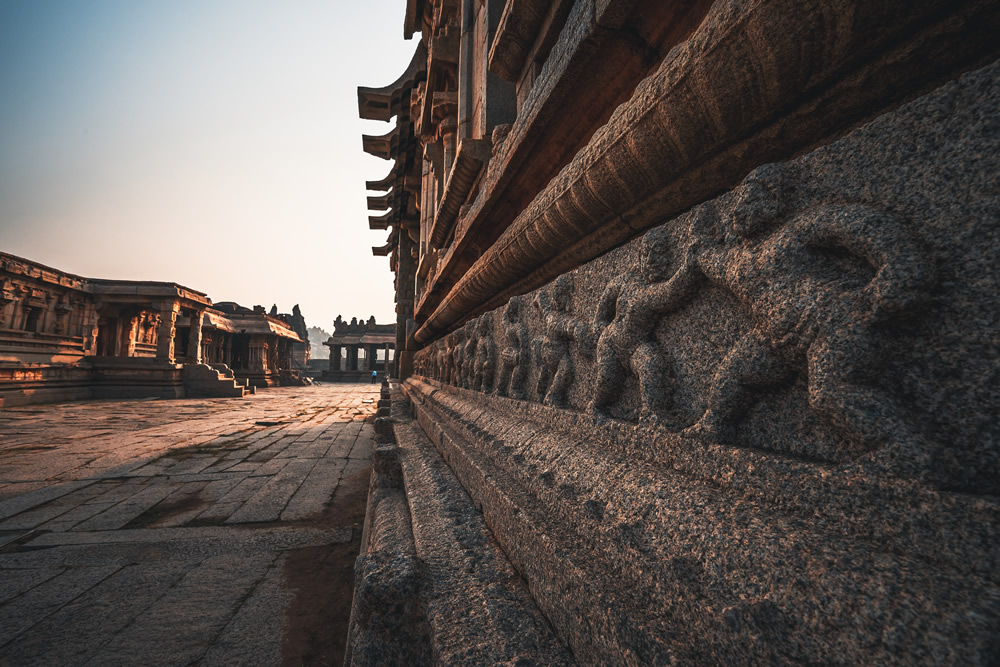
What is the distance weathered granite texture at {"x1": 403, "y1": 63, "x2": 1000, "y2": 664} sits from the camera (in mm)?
477

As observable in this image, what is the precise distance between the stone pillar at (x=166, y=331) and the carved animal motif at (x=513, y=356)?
15905 mm

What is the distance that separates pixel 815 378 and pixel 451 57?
20.2 feet

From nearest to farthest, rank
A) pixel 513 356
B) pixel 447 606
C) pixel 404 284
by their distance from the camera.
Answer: pixel 447 606
pixel 513 356
pixel 404 284

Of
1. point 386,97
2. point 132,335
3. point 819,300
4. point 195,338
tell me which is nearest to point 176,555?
point 819,300

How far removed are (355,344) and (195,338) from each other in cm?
1588

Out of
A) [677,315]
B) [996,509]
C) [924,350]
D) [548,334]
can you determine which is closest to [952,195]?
[924,350]

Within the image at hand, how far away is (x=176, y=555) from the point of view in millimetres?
1979

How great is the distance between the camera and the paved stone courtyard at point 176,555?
1.37m

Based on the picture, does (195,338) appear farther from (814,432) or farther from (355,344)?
(814,432)

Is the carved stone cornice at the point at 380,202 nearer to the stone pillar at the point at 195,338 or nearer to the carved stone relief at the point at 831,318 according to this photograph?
the stone pillar at the point at 195,338

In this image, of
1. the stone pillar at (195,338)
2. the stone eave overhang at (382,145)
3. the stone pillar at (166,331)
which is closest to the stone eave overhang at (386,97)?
the stone eave overhang at (382,145)

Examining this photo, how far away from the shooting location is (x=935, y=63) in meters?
0.63

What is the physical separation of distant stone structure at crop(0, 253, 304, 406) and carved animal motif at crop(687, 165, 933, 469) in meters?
14.2

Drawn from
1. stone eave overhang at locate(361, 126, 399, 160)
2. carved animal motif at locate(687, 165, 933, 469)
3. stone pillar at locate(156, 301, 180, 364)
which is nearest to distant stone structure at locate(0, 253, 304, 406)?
stone pillar at locate(156, 301, 180, 364)
